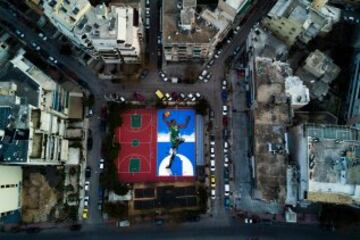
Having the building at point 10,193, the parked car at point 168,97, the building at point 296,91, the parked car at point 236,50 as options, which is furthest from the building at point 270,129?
the building at point 10,193

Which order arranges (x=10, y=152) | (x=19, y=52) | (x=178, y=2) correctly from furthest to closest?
(x=19, y=52)
(x=178, y=2)
(x=10, y=152)

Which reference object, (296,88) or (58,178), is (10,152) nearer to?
(58,178)

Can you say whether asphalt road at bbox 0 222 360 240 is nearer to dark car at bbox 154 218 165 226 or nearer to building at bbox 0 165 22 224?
dark car at bbox 154 218 165 226

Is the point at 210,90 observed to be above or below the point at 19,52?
below

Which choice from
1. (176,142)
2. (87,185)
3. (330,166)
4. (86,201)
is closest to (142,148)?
(176,142)

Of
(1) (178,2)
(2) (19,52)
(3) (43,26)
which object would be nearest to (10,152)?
(2) (19,52)

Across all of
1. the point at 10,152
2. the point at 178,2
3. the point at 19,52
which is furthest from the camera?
the point at 19,52

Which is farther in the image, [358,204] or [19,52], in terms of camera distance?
[19,52]
